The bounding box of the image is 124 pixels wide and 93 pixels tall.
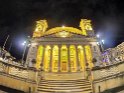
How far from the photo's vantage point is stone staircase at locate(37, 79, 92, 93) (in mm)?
26092

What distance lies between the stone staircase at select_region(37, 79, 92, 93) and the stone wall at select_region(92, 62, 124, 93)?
113 cm

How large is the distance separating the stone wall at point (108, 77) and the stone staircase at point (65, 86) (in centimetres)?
113

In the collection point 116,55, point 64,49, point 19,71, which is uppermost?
point 64,49

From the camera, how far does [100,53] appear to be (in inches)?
1741

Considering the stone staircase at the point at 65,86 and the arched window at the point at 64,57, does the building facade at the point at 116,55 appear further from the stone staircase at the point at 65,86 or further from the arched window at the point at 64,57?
the arched window at the point at 64,57

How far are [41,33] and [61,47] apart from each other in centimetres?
651

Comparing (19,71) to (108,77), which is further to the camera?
(19,71)

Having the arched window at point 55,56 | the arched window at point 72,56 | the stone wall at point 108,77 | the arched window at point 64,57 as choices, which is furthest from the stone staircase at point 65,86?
the arched window at point 64,57

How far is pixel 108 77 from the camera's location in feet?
80.7

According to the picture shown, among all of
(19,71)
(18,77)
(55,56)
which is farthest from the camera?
(55,56)

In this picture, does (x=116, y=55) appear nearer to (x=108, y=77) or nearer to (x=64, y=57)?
(x=108, y=77)

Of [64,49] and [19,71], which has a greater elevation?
[64,49]

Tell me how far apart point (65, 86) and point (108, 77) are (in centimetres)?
523

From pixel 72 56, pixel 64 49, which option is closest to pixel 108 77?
pixel 72 56
